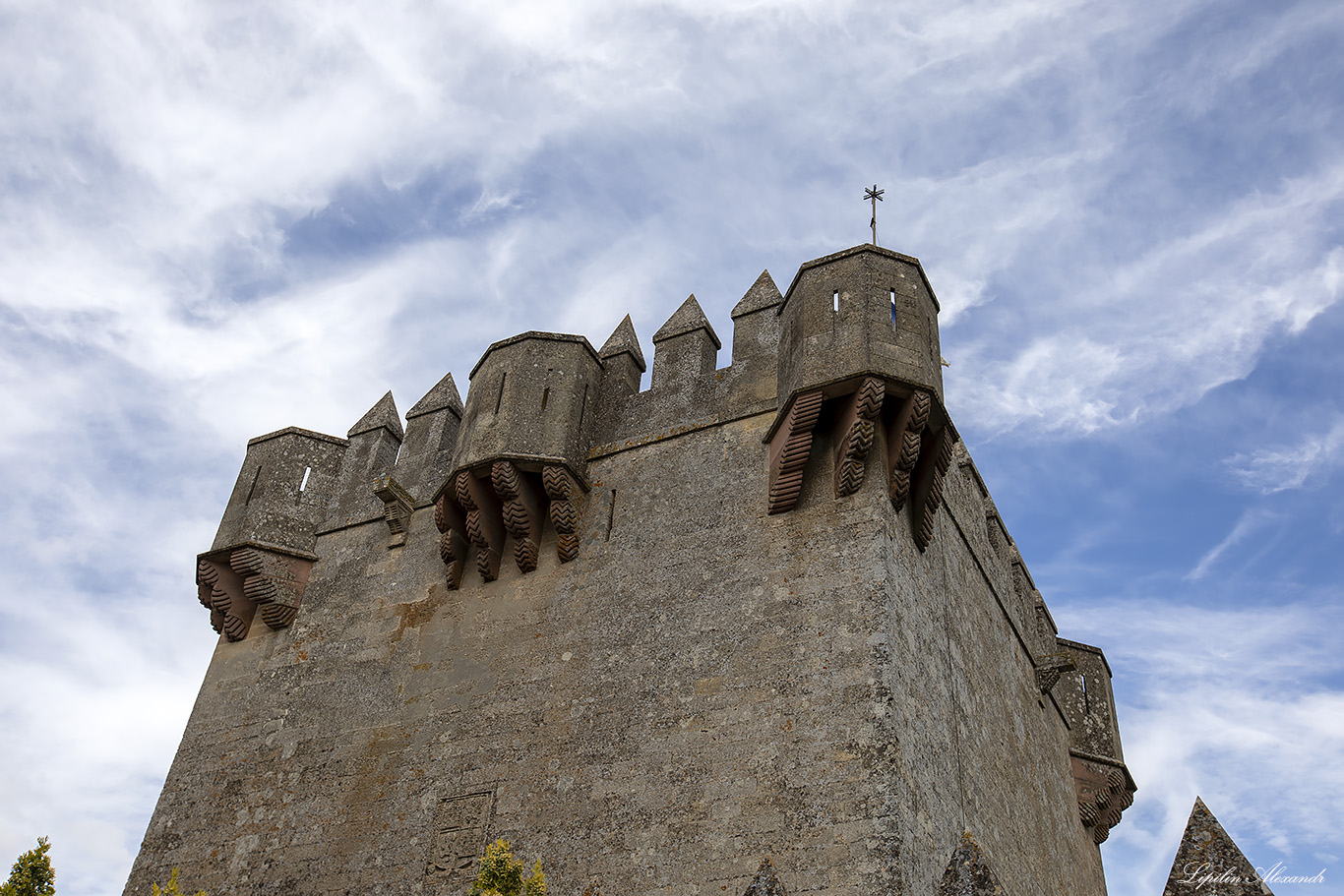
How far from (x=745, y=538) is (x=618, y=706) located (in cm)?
218

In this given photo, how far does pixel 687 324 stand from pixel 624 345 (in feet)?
3.11

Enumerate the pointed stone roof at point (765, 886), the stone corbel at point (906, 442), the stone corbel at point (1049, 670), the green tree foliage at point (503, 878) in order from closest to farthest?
the pointed stone roof at point (765, 886) < the green tree foliage at point (503, 878) < the stone corbel at point (906, 442) < the stone corbel at point (1049, 670)

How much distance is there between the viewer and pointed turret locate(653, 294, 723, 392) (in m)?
14.4

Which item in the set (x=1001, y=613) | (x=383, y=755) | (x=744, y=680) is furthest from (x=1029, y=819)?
(x=383, y=755)

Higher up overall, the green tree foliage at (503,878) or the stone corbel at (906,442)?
the stone corbel at (906,442)

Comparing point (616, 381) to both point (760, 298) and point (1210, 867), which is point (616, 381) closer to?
point (760, 298)

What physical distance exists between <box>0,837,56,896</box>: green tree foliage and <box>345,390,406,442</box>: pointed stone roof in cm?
780

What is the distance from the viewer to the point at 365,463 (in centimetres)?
1655

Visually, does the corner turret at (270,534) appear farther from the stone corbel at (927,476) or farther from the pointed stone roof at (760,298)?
the stone corbel at (927,476)

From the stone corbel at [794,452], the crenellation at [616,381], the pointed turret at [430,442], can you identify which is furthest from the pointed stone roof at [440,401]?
the stone corbel at [794,452]

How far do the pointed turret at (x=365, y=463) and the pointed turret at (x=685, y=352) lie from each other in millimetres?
4311

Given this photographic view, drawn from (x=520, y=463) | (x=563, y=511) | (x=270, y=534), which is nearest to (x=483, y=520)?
(x=520, y=463)

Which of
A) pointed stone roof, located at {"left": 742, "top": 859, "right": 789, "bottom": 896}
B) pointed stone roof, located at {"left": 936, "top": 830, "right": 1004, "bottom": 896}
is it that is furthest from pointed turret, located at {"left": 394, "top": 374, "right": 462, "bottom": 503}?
pointed stone roof, located at {"left": 936, "top": 830, "right": 1004, "bottom": 896}

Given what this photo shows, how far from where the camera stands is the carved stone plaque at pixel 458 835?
1158 centimetres
